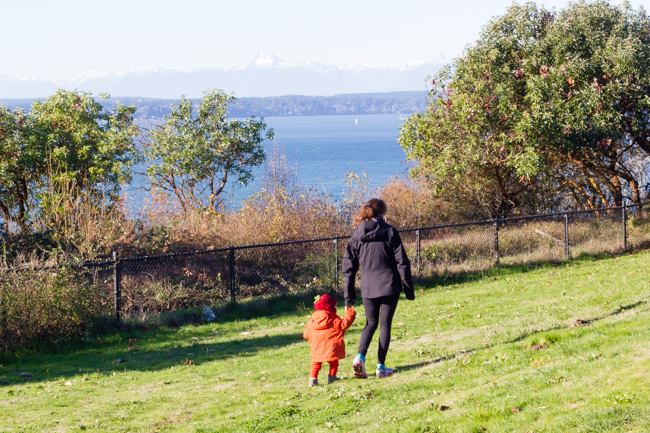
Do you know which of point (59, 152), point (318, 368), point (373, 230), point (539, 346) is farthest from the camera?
point (59, 152)

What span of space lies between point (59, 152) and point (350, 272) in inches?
549

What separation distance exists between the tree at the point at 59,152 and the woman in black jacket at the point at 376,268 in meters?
11.2

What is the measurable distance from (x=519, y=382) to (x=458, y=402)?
692 mm

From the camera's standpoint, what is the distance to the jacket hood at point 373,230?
6.39 metres

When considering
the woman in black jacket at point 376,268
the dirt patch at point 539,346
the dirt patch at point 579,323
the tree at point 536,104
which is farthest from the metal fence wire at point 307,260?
the dirt patch at point 539,346

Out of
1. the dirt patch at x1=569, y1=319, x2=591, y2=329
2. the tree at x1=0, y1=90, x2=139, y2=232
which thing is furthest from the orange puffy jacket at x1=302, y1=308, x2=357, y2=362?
the tree at x1=0, y1=90, x2=139, y2=232

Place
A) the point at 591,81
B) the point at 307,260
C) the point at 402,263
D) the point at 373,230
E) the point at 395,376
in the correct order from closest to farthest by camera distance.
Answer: the point at 402,263
the point at 373,230
the point at 395,376
the point at 307,260
the point at 591,81

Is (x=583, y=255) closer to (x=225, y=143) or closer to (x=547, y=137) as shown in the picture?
(x=547, y=137)

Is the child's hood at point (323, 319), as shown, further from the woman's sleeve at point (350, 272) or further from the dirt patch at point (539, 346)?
the dirt patch at point (539, 346)

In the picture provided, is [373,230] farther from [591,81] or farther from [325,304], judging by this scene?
[591,81]

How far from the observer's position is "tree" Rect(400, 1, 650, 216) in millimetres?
18422

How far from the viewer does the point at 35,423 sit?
5852mm

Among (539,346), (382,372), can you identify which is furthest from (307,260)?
(539,346)

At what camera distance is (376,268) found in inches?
252
